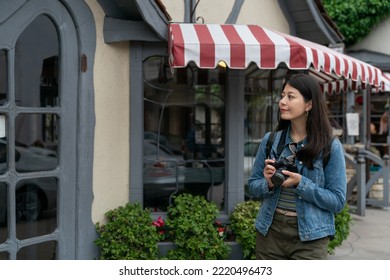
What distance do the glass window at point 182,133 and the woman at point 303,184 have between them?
2.64m

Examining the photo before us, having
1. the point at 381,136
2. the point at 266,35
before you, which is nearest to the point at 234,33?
the point at 266,35

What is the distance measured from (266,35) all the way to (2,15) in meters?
2.41

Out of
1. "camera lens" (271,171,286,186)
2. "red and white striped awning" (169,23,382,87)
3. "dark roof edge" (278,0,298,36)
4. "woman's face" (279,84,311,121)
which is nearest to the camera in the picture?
"camera lens" (271,171,286,186)

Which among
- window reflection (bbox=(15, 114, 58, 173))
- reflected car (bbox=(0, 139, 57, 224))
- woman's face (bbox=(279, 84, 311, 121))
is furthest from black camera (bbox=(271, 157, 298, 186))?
window reflection (bbox=(15, 114, 58, 173))

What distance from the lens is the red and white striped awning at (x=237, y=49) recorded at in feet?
14.5

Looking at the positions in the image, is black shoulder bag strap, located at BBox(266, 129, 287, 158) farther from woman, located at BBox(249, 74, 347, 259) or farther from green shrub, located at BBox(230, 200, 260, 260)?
green shrub, located at BBox(230, 200, 260, 260)

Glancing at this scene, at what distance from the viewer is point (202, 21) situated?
550 centimetres

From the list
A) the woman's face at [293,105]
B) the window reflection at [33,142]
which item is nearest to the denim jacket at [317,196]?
the woman's face at [293,105]

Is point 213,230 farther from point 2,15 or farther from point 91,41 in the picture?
point 2,15

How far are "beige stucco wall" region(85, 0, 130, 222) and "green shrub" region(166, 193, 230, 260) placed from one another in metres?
0.58

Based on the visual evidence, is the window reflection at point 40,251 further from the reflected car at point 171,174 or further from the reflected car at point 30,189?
the reflected car at point 171,174

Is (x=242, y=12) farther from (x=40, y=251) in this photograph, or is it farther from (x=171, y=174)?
(x=40, y=251)

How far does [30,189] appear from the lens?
19.0 ft

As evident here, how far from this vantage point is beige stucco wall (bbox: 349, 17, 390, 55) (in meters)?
12.0
